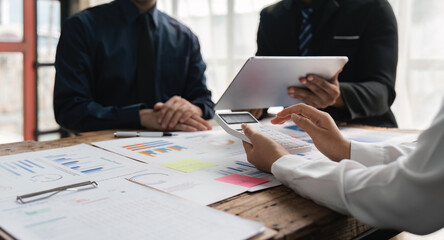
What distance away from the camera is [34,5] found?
3.16 meters

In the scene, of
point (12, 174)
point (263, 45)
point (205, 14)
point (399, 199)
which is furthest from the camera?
point (205, 14)

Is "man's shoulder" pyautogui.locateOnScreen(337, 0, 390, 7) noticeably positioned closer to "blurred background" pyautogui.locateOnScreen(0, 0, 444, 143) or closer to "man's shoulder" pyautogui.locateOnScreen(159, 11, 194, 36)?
"blurred background" pyautogui.locateOnScreen(0, 0, 444, 143)

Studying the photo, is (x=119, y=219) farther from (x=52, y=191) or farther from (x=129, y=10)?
(x=129, y=10)

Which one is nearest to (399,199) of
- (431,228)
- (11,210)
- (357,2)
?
(431,228)

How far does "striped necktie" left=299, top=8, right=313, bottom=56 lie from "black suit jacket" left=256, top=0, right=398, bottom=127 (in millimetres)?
21

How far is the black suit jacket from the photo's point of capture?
5.15 feet

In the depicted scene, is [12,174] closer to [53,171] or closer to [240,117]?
[53,171]

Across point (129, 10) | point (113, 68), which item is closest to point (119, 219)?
point (113, 68)

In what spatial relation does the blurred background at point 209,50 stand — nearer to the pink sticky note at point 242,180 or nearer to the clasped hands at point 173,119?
the clasped hands at point 173,119

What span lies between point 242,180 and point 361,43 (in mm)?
1116

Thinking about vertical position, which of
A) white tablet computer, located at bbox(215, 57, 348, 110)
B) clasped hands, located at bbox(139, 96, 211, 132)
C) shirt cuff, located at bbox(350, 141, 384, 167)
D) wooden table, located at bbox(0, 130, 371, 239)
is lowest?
clasped hands, located at bbox(139, 96, 211, 132)

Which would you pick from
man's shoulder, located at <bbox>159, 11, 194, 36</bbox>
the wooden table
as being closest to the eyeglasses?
the wooden table

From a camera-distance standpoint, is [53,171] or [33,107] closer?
[53,171]

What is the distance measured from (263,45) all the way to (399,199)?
139 centimetres
